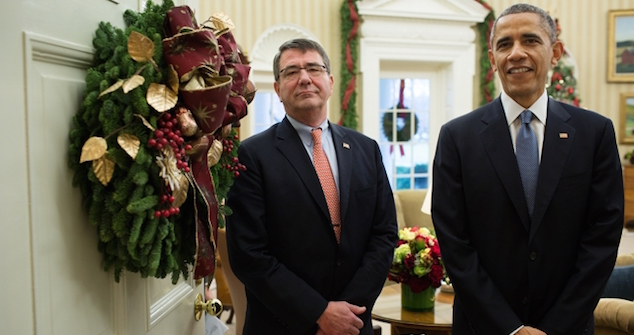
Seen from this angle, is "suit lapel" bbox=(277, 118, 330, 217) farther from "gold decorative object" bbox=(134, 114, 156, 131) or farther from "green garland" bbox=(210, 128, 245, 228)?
"gold decorative object" bbox=(134, 114, 156, 131)

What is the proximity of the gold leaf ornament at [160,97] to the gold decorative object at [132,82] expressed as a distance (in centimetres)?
3

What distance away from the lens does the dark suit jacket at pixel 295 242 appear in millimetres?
1741

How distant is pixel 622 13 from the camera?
22.9 ft

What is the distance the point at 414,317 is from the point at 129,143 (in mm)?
1985

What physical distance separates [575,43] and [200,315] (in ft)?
22.2

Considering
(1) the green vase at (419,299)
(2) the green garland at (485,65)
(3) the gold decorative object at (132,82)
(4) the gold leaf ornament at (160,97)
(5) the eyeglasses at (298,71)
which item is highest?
(2) the green garland at (485,65)

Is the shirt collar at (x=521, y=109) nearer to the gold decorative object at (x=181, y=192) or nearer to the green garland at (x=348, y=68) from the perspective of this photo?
the gold decorative object at (x=181, y=192)

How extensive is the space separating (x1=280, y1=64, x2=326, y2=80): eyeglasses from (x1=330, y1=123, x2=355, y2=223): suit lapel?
20 cm

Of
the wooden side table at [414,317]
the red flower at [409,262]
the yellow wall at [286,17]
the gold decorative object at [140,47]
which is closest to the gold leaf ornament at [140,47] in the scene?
the gold decorative object at [140,47]

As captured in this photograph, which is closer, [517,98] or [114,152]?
[114,152]

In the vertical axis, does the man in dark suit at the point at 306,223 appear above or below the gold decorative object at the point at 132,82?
below

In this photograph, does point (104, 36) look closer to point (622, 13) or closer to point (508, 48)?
point (508, 48)

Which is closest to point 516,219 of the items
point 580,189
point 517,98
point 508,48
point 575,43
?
point 580,189

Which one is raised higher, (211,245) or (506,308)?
(211,245)
